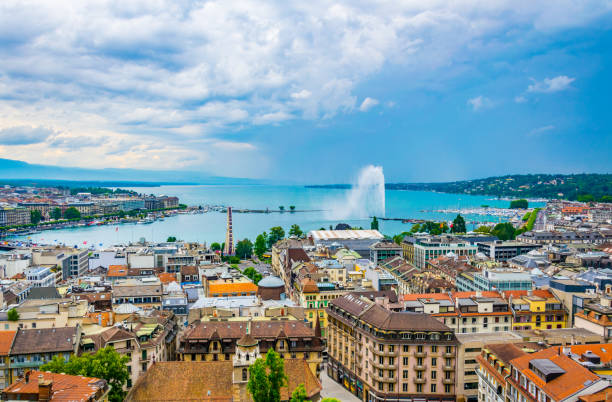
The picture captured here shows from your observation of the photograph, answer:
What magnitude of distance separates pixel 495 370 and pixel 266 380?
49.3ft

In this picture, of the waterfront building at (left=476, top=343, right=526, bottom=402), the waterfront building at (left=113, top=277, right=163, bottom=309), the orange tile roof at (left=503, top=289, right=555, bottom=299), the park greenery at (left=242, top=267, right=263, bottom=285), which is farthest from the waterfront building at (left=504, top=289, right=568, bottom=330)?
the park greenery at (left=242, top=267, right=263, bottom=285)

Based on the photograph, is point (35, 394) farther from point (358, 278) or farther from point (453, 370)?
point (358, 278)

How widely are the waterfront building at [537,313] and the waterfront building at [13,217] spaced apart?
189 meters

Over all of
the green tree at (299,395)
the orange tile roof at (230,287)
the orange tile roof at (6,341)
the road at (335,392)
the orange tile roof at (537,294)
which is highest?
the orange tile roof at (537,294)

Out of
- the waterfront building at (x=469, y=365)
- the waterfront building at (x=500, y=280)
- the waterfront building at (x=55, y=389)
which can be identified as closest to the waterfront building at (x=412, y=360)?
the waterfront building at (x=469, y=365)

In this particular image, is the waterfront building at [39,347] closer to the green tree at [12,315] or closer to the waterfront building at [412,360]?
the green tree at [12,315]

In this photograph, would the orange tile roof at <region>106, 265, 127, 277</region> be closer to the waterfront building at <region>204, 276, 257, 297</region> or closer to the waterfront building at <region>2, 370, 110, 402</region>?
the waterfront building at <region>204, 276, 257, 297</region>

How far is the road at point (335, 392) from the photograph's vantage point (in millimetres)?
40906

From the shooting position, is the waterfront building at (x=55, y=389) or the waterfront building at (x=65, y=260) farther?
the waterfront building at (x=65, y=260)

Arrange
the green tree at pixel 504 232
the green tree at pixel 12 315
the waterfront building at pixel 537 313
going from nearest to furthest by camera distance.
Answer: the green tree at pixel 12 315, the waterfront building at pixel 537 313, the green tree at pixel 504 232

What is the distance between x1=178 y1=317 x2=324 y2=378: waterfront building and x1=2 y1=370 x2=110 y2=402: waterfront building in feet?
37.4

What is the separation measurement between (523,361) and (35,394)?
1036 inches

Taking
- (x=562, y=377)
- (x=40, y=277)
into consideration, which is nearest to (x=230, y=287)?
(x=40, y=277)

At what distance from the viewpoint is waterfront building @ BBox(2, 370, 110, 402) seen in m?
24.8
